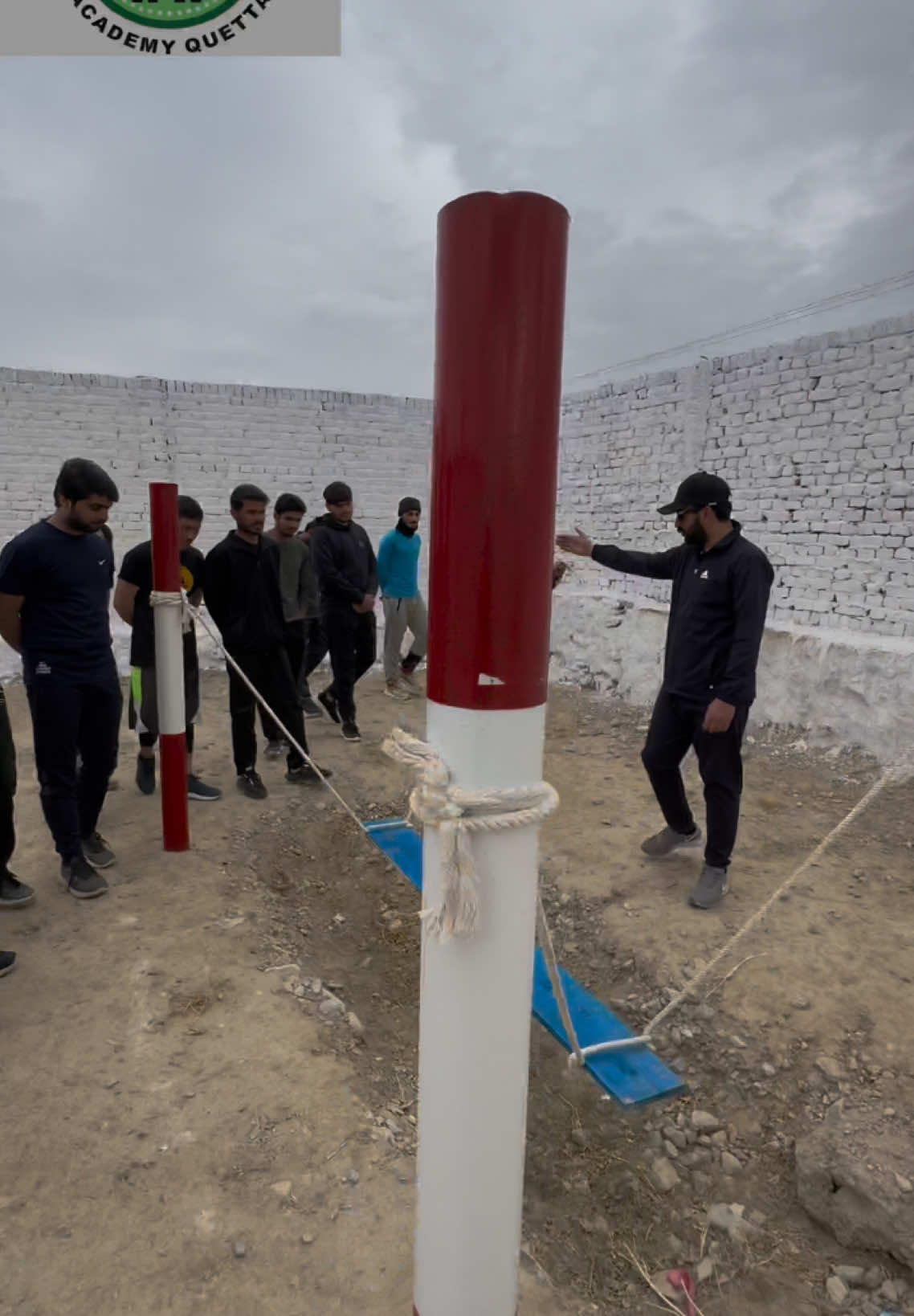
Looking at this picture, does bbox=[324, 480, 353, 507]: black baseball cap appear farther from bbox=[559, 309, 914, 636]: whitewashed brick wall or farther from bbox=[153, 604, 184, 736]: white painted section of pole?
bbox=[559, 309, 914, 636]: whitewashed brick wall

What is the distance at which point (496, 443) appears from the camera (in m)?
1.02

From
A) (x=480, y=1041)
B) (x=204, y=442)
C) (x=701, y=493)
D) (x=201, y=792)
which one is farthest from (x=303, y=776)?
(x=204, y=442)

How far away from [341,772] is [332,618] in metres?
1.13

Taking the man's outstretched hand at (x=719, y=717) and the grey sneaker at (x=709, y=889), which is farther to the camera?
the grey sneaker at (x=709, y=889)

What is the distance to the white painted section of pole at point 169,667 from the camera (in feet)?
11.4

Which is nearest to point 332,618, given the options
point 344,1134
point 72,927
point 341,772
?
point 341,772

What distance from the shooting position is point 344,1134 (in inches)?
81.4

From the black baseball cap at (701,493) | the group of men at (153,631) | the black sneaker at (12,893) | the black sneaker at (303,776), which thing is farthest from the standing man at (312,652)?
the black baseball cap at (701,493)

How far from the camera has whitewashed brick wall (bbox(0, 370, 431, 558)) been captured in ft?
24.1

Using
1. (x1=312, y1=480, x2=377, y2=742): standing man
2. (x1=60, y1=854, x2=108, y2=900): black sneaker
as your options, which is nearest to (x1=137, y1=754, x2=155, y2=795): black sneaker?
(x1=60, y1=854, x2=108, y2=900): black sneaker

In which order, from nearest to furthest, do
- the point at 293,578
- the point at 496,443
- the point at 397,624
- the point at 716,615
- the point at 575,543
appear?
the point at 496,443 < the point at 575,543 < the point at 716,615 < the point at 293,578 < the point at 397,624

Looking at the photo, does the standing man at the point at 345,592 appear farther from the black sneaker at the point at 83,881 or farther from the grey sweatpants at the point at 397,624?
the black sneaker at the point at 83,881

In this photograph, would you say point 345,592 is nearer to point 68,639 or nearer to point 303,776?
point 303,776

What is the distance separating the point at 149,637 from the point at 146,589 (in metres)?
0.25
